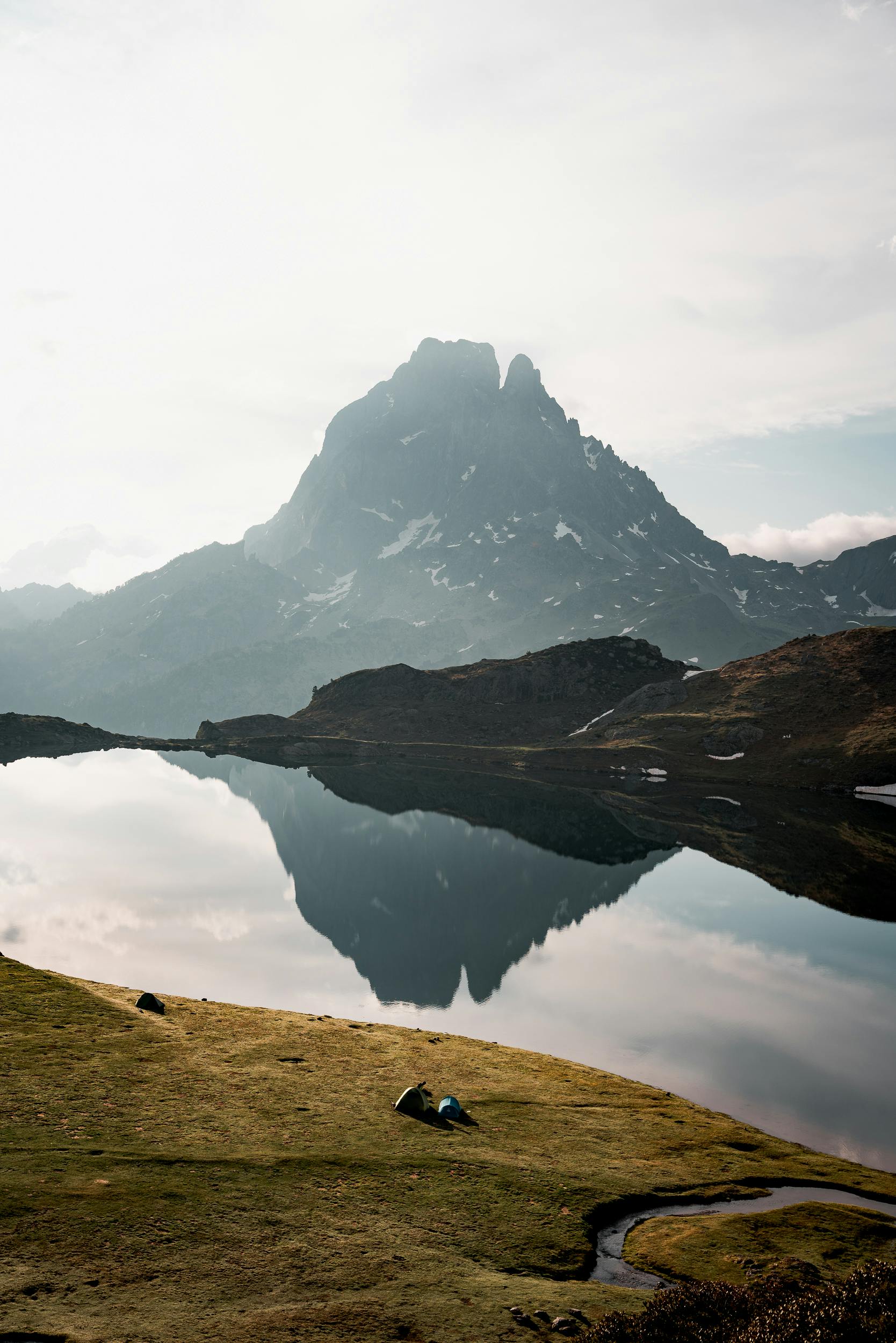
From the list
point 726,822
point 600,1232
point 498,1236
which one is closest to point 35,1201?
point 498,1236

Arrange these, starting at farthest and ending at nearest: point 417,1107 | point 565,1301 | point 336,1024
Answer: point 336,1024
point 417,1107
point 565,1301

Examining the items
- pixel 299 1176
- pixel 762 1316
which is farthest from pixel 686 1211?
pixel 299 1176

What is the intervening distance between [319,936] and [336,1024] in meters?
30.7

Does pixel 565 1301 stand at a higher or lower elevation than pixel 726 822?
lower

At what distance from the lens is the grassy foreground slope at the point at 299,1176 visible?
1916 cm

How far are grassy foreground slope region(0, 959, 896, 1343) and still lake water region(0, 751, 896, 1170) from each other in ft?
37.8

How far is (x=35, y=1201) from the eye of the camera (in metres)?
22.1

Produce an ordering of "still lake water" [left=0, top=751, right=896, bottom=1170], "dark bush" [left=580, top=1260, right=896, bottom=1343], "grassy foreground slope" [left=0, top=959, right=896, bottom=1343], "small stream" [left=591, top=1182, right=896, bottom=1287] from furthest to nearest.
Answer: "still lake water" [left=0, top=751, right=896, bottom=1170] < "small stream" [left=591, top=1182, right=896, bottom=1287] < "grassy foreground slope" [left=0, top=959, right=896, bottom=1343] < "dark bush" [left=580, top=1260, right=896, bottom=1343]

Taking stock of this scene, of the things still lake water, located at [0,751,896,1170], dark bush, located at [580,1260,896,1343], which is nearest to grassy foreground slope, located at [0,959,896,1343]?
dark bush, located at [580,1260,896,1343]

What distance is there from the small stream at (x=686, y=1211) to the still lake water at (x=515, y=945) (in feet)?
28.4

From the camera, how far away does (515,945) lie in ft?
251

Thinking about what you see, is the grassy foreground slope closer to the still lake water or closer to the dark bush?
the dark bush

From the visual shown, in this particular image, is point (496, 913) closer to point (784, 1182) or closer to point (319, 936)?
point (319, 936)

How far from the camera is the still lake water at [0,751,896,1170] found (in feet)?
166
